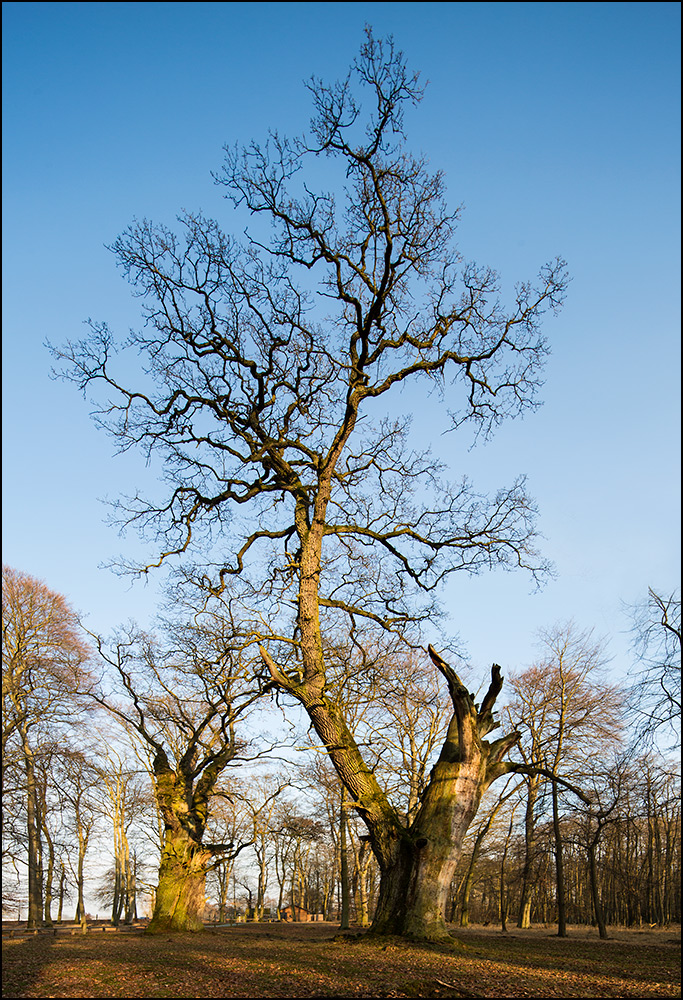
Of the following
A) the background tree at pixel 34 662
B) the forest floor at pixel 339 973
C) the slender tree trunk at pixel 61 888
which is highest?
the background tree at pixel 34 662

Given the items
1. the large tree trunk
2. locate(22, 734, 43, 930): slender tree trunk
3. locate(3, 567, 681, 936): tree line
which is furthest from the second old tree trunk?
locate(22, 734, 43, 930): slender tree trunk

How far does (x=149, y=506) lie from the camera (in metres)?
13.1

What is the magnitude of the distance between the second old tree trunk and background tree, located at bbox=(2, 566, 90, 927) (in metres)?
12.3

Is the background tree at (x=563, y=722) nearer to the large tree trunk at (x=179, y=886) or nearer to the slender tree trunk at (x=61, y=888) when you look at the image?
the large tree trunk at (x=179, y=886)

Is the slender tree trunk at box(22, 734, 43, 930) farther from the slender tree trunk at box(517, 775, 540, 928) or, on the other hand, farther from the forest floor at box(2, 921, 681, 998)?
the slender tree trunk at box(517, 775, 540, 928)

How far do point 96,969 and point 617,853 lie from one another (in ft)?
110

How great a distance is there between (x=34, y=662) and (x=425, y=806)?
15.6 meters

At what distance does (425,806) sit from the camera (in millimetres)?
11562

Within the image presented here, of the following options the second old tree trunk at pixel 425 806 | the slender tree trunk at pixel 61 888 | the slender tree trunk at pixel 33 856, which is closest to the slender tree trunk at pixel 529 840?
the second old tree trunk at pixel 425 806

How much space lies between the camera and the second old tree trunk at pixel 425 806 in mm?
10844

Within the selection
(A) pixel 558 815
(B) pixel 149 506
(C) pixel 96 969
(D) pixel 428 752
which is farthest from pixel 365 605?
(A) pixel 558 815

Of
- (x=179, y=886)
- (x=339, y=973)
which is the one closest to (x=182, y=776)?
(x=179, y=886)

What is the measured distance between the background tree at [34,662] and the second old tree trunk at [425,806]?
12304mm

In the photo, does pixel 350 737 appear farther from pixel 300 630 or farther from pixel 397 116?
pixel 397 116
